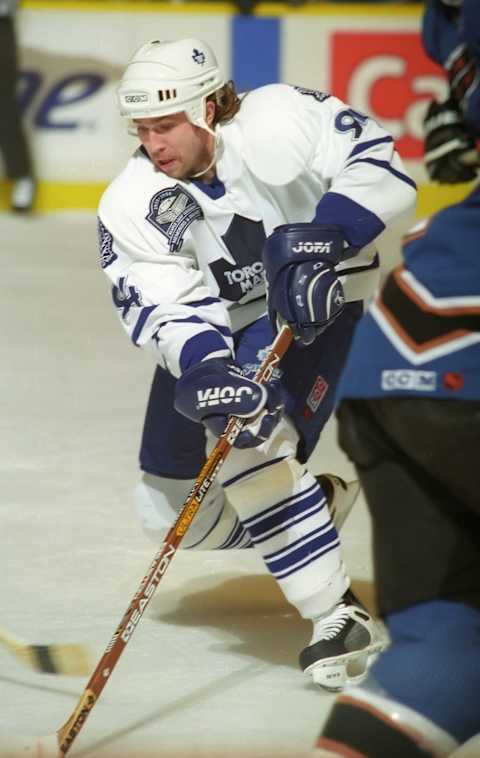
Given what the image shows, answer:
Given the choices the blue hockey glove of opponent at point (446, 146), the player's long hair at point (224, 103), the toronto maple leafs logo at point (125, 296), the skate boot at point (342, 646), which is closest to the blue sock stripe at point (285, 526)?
the skate boot at point (342, 646)

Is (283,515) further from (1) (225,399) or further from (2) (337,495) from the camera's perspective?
(2) (337,495)

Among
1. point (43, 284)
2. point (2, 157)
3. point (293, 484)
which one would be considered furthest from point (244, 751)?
point (2, 157)

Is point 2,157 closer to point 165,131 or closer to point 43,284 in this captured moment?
point 43,284

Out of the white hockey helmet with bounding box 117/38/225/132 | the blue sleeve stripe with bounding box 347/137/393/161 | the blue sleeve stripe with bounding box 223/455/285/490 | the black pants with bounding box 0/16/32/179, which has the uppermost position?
the white hockey helmet with bounding box 117/38/225/132

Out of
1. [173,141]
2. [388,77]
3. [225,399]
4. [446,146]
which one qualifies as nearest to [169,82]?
[173,141]

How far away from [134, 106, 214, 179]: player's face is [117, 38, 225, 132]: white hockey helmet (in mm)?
18

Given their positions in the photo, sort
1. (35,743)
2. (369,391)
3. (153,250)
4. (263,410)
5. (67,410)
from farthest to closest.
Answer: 1. (67,410)
2. (153,250)
3. (263,410)
4. (35,743)
5. (369,391)

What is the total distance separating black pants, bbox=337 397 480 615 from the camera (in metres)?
1.47

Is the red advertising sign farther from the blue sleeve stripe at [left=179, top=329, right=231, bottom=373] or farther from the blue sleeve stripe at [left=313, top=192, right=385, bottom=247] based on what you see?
the blue sleeve stripe at [left=179, top=329, right=231, bottom=373]

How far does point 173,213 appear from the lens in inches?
96.8

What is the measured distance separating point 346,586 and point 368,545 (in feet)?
2.06

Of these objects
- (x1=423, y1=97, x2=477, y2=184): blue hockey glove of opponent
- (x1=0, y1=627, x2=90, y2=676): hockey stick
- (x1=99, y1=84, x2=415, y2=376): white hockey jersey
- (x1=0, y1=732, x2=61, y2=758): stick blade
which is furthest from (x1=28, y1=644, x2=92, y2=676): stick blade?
(x1=423, y1=97, x2=477, y2=184): blue hockey glove of opponent

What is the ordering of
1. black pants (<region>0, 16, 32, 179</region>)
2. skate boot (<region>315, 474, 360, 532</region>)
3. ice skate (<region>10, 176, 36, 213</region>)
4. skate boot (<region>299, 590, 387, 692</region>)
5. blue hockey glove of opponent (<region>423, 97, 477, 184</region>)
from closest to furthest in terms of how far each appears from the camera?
skate boot (<region>299, 590, 387, 692</region>)
skate boot (<region>315, 474, 360, 532</region>)
blue hockey glove of opponent (<region>423, 97, 477, 184</region>)
black pants (<region>0, 16, 32, 179</region>)
ice skate (<region>10, 176, 36, 213</region>)

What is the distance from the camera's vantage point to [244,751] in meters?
2.04
